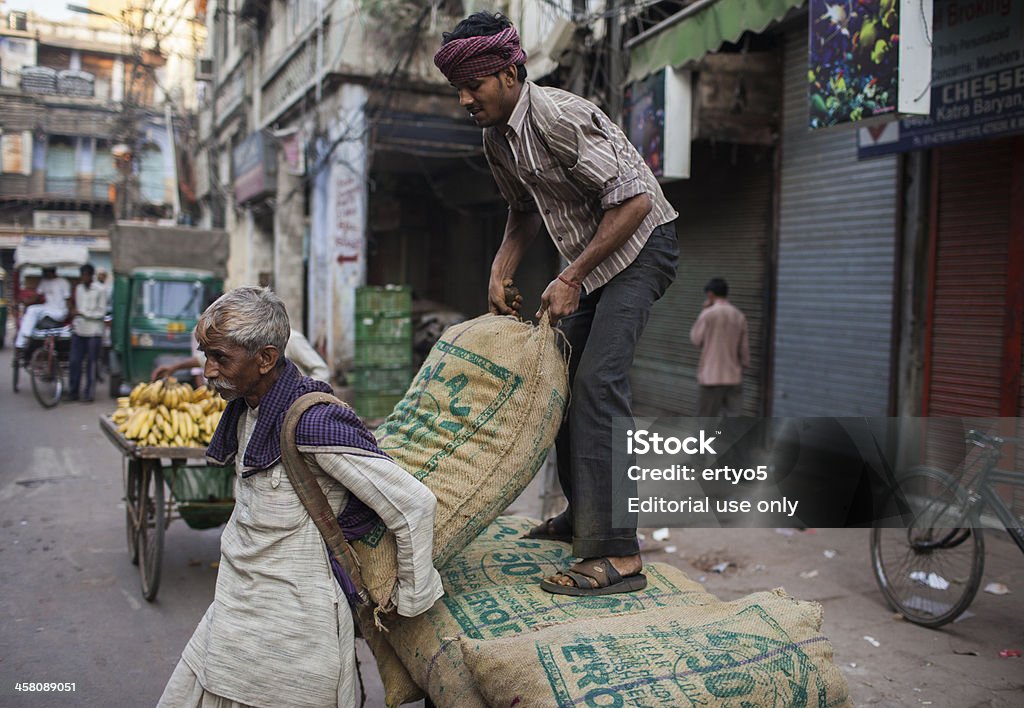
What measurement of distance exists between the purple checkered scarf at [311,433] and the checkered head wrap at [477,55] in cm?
95

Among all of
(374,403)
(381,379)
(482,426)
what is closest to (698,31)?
(482,426)

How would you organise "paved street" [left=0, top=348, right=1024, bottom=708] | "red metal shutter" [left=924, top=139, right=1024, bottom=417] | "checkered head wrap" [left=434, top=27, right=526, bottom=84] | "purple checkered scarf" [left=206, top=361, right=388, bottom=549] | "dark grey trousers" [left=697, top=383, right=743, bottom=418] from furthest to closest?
"dark grey trousers" [left=697, top=383, right=743, bottom=418] < "red metal shutter" [left=924, top=139, right=1024, bottom=417] < "paved street" [left=0, top=348, right=1024, bottom=708] < "checkered head wrap" [left=434, top=27, right=526, bottom=84] < "purple checkered scarf" [left=206, top=361, right=388, bottom=549]

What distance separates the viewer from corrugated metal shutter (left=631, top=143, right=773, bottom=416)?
837 cm

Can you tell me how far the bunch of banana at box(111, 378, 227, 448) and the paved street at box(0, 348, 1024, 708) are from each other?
0.92 meters

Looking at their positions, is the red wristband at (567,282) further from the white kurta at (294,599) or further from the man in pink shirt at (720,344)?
the man in pink shirt at (720,344)

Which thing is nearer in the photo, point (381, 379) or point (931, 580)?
point (931, 580)

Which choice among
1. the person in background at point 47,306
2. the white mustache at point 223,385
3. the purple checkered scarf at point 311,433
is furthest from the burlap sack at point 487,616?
the person in background at point 47,306

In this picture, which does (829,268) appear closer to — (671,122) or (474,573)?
(671,122)

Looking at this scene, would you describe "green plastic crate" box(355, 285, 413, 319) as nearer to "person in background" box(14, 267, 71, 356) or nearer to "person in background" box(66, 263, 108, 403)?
"person in background" box(66, 263, 108, 403)

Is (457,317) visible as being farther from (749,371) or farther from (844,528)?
(844,528)

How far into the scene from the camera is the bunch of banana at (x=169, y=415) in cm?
441

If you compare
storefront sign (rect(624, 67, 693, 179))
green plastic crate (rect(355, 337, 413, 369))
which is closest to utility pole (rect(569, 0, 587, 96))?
storefront sign (rect(624, 67, 693, 179))

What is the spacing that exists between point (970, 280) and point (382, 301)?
7.16m

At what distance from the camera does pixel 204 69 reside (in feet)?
74.4
